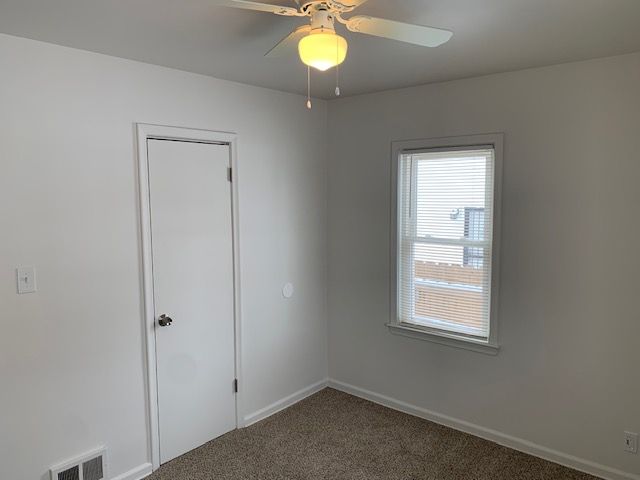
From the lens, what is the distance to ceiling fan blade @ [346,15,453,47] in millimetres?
1595

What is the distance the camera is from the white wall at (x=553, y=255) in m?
2.66

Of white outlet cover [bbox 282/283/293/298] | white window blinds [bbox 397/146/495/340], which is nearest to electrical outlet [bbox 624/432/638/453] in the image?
white window blinds [bbox 397/146/495/340]

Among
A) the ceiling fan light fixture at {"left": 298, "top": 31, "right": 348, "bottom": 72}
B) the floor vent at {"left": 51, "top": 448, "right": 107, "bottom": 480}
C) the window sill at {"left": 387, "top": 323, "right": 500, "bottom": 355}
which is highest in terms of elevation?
the ceiling fan light fixture at {"left": 298, "top": 31, "right": 348, "bottom": 72}

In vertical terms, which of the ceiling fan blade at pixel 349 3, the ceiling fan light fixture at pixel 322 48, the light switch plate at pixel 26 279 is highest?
the ceiling fan blade at pixel 349 3

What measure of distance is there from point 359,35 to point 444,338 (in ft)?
7.22

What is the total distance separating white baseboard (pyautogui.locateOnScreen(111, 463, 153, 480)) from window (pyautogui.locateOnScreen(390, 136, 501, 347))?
1.99 m

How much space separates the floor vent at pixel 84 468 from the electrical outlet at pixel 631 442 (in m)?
3.06

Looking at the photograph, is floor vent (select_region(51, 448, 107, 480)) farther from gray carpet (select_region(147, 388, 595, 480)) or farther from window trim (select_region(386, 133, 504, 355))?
window trim (select_region(386, 133, 504, 355))

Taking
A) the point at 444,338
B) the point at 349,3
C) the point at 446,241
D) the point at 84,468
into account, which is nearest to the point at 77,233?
the point at 84,468

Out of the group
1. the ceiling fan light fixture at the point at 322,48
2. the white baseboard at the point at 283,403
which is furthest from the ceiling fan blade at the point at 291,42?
the white baseboard at the point at 283,403

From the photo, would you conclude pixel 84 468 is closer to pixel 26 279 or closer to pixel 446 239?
pixel 26 279

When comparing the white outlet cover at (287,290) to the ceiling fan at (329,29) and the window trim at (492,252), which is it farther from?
the ceiling fan at (329,29)

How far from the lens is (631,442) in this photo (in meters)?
2.71

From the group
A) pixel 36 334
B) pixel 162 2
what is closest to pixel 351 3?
pixel 162 2
